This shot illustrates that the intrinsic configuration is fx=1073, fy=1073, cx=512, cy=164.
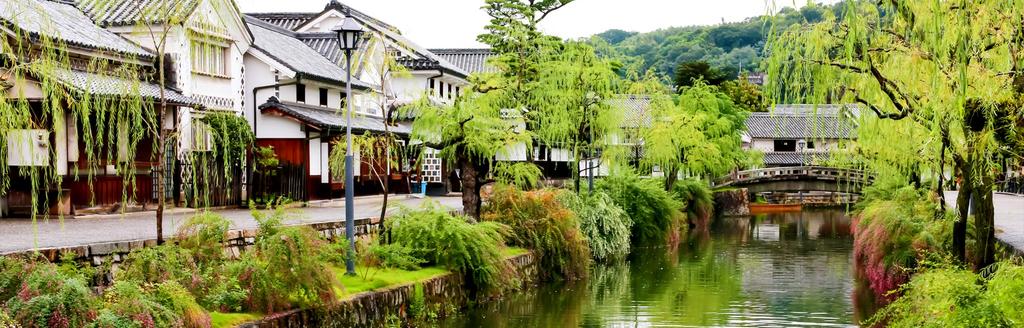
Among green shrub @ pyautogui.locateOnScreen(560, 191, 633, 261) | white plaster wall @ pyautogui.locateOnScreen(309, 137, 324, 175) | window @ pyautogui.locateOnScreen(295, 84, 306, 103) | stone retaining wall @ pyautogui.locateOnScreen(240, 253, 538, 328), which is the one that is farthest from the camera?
window @ pyautogui.locateOnScreen(295, 84, 306, 103)

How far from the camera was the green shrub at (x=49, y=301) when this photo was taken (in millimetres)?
10469

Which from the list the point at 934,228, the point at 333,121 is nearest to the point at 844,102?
the point at 934,228

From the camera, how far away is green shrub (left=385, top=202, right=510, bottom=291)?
2017 cm

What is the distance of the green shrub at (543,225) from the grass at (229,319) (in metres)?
10.9

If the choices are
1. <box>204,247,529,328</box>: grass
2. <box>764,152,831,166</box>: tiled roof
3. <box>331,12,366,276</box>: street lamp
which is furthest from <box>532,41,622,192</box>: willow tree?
<box>764,152,831,166</box>: tiled roof

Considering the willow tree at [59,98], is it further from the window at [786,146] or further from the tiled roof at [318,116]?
the window at [786,146]

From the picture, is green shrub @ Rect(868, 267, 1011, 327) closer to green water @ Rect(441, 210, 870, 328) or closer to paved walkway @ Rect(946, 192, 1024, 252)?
paved walkway @ Rect(946, 192, 1024, 252)

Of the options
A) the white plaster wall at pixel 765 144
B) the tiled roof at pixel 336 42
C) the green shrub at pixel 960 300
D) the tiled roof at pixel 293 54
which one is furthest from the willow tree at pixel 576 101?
the white plaster wall at pixel 765 144

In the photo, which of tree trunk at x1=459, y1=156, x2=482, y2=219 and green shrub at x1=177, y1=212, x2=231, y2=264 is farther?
tree trunk at x1=459, y1=156, x2=482, y2=219

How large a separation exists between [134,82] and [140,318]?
394 cm

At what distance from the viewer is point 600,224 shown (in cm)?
2944

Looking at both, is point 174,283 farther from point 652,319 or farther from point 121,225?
point 652,319

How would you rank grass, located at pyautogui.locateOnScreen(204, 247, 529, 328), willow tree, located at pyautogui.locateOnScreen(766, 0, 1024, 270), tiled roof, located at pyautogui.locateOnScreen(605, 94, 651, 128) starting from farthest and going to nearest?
tiled roof, located at pyautogui.locateOnScreen(605, 94, 651, 128) → grass, located at pyautogui.locateOnScreen(204, 247, 529, 328) → willow tree, located at pyautogui.locateOnScreen(766, 0, 1024, 270)

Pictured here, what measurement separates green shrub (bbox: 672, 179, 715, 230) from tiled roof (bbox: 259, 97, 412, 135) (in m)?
14.6
